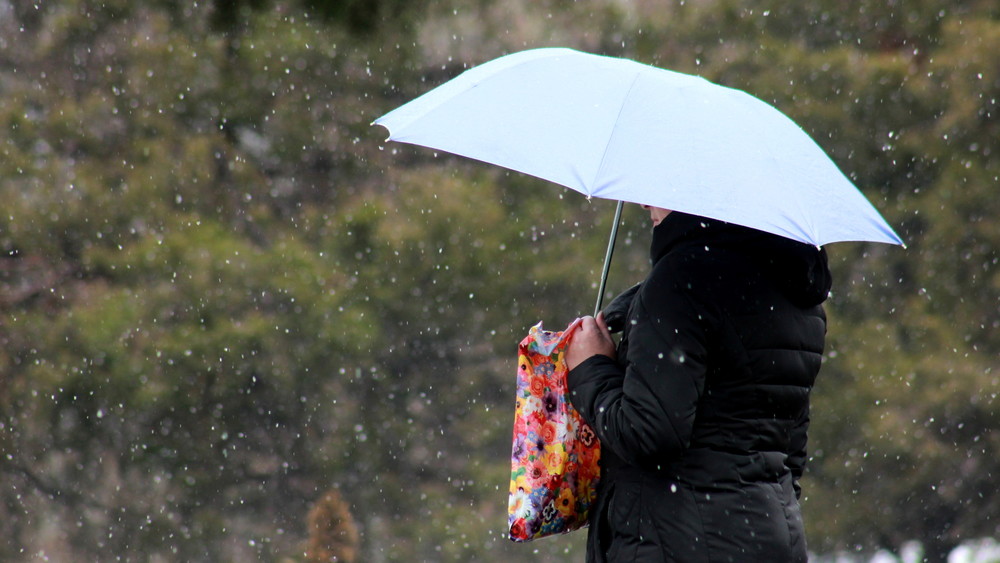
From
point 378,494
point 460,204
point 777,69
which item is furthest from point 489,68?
point 378,494

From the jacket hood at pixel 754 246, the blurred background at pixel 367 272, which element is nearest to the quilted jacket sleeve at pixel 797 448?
the jacket hood at pixel 754 246

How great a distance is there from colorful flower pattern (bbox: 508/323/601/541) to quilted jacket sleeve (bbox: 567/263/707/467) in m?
0.15

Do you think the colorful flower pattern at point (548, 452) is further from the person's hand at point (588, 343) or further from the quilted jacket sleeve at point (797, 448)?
the quilted jacket sleeve at point (797, 448)

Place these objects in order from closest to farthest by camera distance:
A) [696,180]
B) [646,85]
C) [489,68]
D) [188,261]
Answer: [696,180] → [646,85] → [489,68] → [188,261]

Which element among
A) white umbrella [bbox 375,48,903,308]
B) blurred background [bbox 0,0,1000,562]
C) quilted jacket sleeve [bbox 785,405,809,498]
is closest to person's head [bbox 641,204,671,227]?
white umbrella [bbox 375,48,903,308]

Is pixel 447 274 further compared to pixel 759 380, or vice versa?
pixel 447 274

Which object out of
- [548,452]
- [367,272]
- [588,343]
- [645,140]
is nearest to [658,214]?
[645,140]

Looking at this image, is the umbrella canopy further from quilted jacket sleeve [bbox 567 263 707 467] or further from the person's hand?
the person's hand

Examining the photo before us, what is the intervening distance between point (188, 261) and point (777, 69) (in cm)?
373

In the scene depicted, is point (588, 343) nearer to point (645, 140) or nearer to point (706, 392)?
point (706, 392)

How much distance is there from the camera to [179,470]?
6.63m

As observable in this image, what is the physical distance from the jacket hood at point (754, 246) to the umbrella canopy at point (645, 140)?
0.21ft

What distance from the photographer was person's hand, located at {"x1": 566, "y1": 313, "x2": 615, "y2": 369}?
1735mm

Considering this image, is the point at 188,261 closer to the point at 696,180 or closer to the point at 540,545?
the point at 540,545
